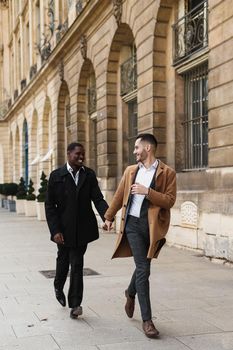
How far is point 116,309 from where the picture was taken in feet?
19.6

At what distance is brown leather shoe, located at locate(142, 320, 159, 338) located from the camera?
191 inches

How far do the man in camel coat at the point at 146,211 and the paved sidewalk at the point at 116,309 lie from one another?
0.35 meters

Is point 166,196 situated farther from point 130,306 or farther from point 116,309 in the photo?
point 116,309

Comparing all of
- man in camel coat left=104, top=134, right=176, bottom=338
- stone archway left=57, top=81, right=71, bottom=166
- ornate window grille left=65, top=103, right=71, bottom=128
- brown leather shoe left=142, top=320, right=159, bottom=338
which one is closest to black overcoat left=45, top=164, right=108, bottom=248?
man in camel coat left=104, top=134, right=176, bottom=338

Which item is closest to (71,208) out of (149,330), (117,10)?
(149,330)

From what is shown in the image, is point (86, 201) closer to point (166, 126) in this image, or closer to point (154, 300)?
point (154, 300)

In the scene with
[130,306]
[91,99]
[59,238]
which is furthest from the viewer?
[91,99]

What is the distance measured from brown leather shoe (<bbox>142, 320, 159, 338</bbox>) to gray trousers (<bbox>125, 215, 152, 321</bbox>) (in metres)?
0.05

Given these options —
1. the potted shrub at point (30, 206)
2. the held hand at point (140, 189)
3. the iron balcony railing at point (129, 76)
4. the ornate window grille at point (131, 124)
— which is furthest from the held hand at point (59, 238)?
the potted shrub at point (30, 206)

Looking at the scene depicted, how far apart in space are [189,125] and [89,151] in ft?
29.3

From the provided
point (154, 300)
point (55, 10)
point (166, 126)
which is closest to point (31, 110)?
point (55, 10)

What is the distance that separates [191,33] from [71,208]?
23.3 ft

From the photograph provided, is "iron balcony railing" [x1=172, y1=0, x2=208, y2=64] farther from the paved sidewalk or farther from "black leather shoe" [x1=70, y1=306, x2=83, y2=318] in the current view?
"black leather shoe" [x1=70, y1=306, x2=83, y2=318]

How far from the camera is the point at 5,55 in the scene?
45.4 m
